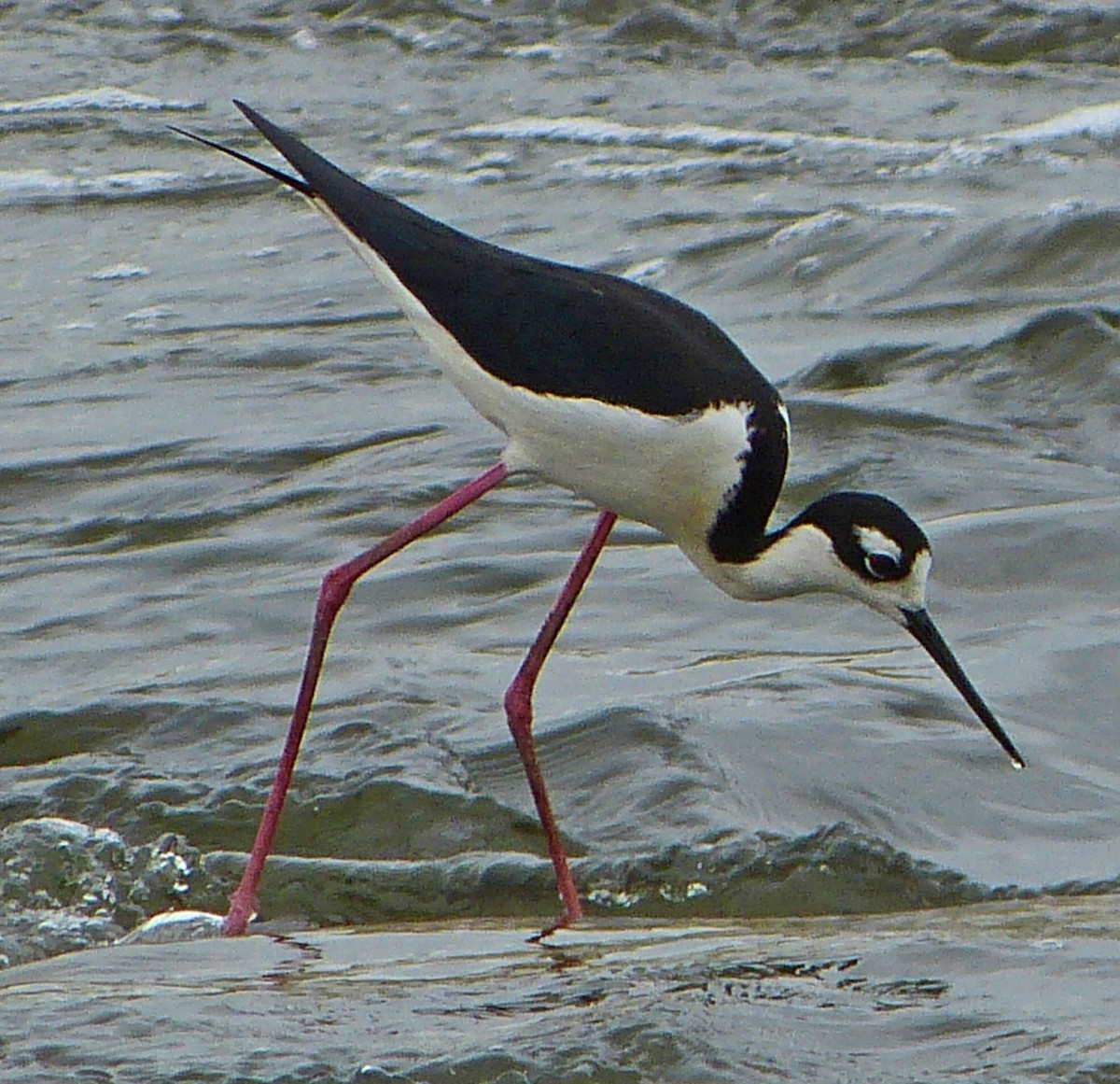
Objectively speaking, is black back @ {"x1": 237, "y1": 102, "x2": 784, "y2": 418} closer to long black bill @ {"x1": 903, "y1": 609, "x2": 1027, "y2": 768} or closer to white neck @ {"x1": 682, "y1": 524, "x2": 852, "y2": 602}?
white neck @ {"x1": 682, "y1": 524, "x2": 852, "y2": 602}

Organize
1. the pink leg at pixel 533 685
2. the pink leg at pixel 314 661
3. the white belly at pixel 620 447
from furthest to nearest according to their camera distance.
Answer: the pink leg at pixel 533 685
the pink leg at pixel 314 661
the white belly at pixel 620 447

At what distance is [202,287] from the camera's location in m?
10.1

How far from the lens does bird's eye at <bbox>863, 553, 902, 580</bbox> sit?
5.36m

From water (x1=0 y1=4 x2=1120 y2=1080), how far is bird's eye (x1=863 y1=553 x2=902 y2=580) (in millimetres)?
621

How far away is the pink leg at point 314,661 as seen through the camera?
5.44 m

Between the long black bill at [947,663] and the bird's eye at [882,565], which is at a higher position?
the bird's eye at [882,565]

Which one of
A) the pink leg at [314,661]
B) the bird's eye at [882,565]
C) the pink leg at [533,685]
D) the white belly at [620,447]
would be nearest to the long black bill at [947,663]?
the bird's eye at [882,565]

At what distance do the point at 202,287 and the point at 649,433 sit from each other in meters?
5.19

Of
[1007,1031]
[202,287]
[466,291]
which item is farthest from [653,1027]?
[202,287]

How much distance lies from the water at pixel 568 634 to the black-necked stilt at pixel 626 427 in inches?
11.9

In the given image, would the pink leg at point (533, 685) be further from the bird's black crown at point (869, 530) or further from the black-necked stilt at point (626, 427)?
the bird's black crown at point (869, 530)

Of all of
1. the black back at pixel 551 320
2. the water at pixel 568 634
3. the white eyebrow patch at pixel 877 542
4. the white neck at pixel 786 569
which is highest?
the black back at pixel 551 320

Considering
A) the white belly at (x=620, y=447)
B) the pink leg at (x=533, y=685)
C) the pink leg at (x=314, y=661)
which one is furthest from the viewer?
the pink leg at (x=533, y=685)

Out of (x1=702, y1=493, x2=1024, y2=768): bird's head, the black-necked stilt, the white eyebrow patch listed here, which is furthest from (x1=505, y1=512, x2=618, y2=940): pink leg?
the white eyebrow patch
